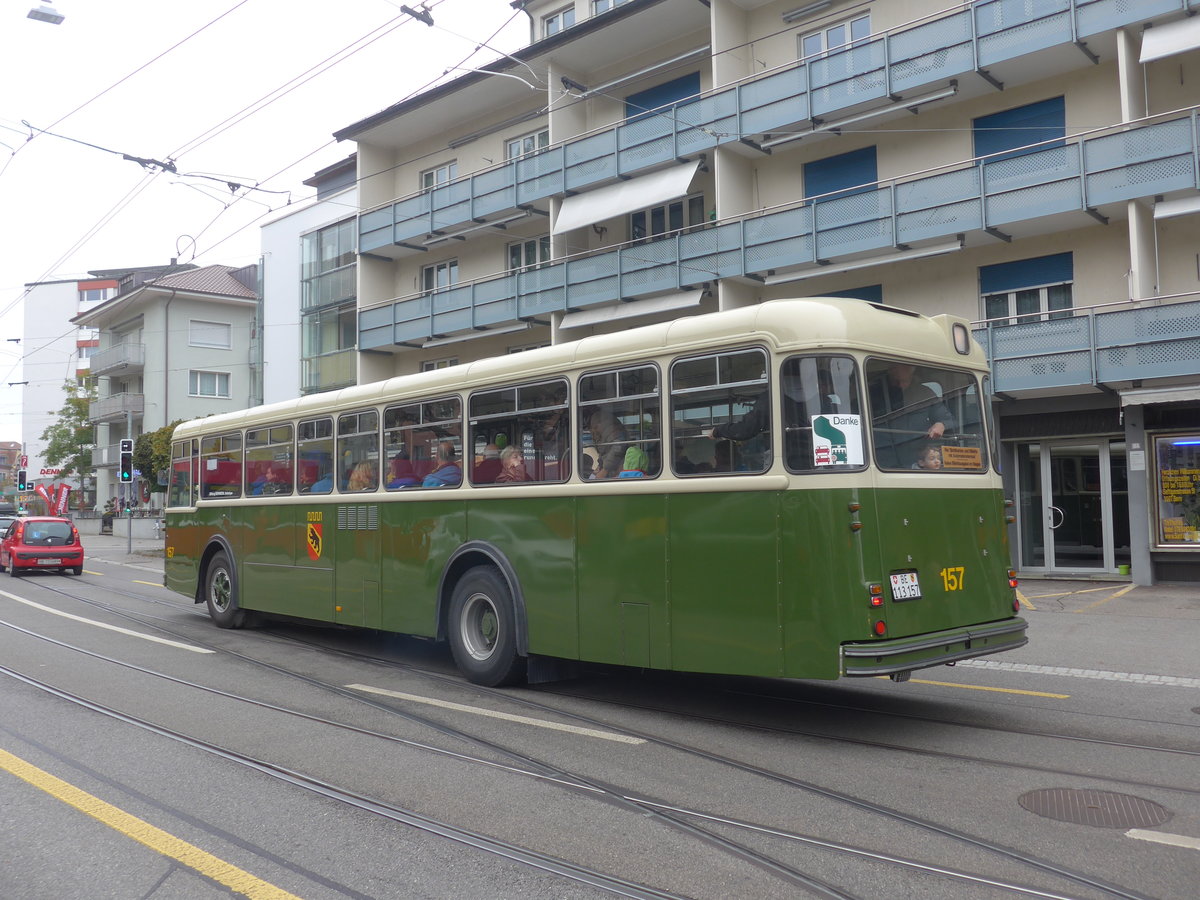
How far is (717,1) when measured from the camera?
22.9 metres

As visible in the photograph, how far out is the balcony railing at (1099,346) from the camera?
16.8m

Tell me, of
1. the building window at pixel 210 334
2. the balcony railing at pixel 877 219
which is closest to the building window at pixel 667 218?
the balcony railing at pixel 877 219

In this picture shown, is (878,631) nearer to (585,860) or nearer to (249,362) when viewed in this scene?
(585,860)

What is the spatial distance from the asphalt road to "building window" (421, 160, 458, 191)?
2376cm

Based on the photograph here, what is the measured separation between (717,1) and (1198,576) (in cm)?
1535

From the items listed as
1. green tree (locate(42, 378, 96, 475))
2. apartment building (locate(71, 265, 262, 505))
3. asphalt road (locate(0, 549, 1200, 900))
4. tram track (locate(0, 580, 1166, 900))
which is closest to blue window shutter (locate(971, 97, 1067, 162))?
asphalt road (locate(0, 549, 1200, 900))

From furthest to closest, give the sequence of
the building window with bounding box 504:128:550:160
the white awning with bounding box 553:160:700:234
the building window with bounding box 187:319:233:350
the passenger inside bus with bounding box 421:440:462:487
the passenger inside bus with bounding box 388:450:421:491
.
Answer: the building window with bounding box 187:319:233:350 < the building window with bounding box 504:128:550:160 < the white awning with bounding box 553:160:700:234 < the passenger inside bus with bounding box 388:450:421:491 < the passenger inside bus with bounding box 421:440:462:487

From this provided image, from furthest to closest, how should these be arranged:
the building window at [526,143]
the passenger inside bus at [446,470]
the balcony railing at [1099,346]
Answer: the building window at [526,143] < the balcony railing at [1099,346] < the passenger inside bus at [446,470]

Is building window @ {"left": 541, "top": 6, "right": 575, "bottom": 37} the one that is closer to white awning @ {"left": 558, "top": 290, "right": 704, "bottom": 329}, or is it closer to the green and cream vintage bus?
white awning @ {"left": 558, "top": 290, "right": 704, "bottom": 329}

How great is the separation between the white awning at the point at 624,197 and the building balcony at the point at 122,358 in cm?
3802

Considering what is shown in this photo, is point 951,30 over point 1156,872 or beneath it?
over

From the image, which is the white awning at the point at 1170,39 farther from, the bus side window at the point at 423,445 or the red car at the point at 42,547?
the red car at the point at 42,547

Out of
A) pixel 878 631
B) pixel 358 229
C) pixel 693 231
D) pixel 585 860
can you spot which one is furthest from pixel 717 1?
pixel 585 860

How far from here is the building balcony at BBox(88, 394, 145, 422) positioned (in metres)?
56.2
